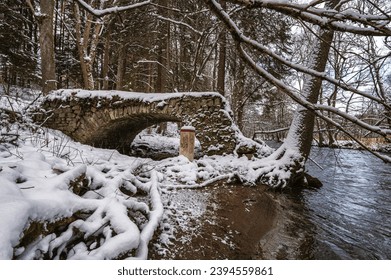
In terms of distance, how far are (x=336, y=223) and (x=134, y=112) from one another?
539 cm

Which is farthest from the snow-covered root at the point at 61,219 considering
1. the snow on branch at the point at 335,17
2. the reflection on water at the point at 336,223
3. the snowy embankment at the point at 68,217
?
the snow on branch at the point at 335,17

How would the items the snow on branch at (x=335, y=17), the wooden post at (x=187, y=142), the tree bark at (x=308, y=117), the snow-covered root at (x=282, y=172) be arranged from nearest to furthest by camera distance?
1. the snow on branch at (x=335, y=17)
2. the tree bark at (x=308, y=117)
3. the snow-covered root at (x=282, y=172)
4. the wooden post at (x=187, y=142)

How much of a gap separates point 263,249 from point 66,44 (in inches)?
664

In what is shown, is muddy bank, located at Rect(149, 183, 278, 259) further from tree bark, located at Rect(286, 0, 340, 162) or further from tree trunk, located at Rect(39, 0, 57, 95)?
tree trunk, located at Rect(39, 0, 57, 95)

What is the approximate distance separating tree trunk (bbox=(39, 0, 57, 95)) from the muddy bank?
5.69 meters

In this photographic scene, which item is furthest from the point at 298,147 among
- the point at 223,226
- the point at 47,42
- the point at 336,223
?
the point at 47,42

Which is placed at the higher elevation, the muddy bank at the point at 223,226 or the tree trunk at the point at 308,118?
the tree trunk at the point at 308,118

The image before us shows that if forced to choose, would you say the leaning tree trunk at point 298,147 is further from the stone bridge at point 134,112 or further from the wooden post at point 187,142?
the wooden post at point 187,142

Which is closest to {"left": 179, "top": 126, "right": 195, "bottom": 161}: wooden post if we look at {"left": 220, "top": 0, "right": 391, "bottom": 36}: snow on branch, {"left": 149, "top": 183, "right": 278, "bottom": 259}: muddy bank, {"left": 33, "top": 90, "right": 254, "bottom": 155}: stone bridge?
{"left": 33, "top": 90, "right": 254, "bottom": 155}: stone bridge

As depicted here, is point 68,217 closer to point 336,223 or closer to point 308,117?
point 336,223

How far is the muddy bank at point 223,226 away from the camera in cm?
219

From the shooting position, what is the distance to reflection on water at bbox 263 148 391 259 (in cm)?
255

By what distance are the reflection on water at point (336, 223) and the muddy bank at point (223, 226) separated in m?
0.20
